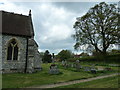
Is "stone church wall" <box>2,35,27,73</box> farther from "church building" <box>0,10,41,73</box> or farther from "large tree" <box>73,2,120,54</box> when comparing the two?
"large tree" <box>73,2,120,54</box>

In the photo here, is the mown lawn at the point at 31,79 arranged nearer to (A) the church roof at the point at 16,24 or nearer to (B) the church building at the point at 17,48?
(B) the church building at the point at 17,48

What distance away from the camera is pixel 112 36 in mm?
29516

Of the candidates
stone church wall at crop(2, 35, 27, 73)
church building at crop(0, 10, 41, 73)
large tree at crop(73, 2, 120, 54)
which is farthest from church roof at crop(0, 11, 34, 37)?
large tree at crop(73, 2, 120, 54)

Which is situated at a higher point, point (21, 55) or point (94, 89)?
point (21, 55)

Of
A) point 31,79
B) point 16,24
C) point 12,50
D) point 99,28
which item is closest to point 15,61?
point 12,50

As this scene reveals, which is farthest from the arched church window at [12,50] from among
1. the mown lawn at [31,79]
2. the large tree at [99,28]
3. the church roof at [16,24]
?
the large tree at [99,28]

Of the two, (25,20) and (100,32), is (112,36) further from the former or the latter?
(25,20)

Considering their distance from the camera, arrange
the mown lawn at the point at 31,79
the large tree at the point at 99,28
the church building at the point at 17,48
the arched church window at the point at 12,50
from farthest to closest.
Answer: the large tree at the point at 99,28
the arched church window at the point at 12,50
the church building at the point at 17,48
the mown lawn at the point at 31,79

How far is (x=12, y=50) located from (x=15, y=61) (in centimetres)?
153

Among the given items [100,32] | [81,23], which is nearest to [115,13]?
[100,32]

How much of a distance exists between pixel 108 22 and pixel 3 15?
2278 centimetres

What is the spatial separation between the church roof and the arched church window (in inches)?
53.3

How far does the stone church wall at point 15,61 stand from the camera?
16.8 m

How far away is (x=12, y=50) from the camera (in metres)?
17.6
